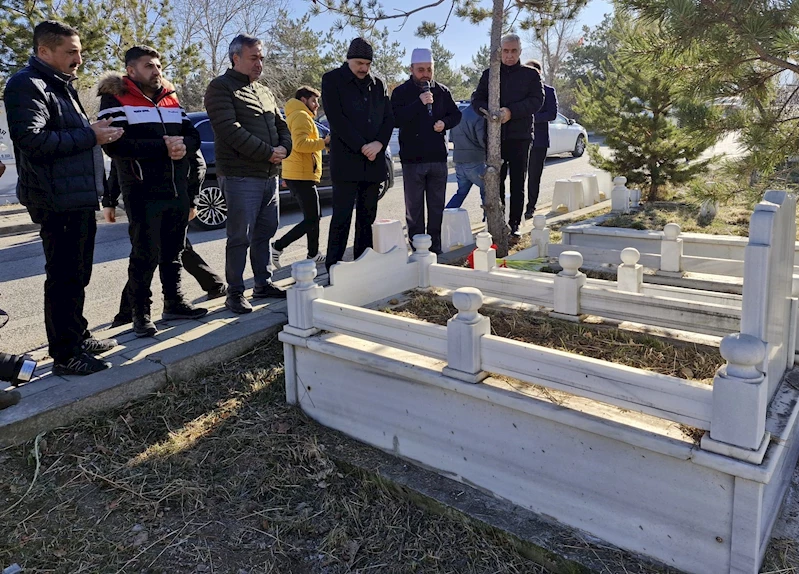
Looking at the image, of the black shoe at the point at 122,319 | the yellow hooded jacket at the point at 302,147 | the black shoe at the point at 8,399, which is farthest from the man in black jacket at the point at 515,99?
the black shoe at the point at 8,399

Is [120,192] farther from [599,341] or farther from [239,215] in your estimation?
[599,341]

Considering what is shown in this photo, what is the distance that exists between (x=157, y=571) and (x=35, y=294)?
4.23 metres

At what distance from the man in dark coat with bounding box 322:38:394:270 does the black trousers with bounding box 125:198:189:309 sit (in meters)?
1.12

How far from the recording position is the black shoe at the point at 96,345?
11.8ft

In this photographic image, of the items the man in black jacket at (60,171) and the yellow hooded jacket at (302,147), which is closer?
the man in black jacket at (60,171)

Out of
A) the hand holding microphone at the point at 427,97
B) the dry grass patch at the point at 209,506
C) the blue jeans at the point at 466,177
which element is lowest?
the dry grass patch at the point at 209,506

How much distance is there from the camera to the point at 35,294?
19.1ft

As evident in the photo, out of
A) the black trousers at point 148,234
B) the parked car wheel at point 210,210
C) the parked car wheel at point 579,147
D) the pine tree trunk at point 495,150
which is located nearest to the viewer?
the black trousers at point 148,234

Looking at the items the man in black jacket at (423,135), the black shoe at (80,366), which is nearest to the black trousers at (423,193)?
the man in black jacket at (423,135)

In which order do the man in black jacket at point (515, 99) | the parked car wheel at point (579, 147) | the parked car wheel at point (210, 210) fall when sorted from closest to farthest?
1. the man in black jacket at point (515, 99)
2. the parked car wheel at point (210, 210)
3. the parked car wheel at point (579, 147)

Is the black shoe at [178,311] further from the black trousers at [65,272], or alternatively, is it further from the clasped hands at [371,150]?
the clasped hands at [371,150]

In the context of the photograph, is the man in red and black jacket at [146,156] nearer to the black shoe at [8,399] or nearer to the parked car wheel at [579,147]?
the black shoe at [8,399]

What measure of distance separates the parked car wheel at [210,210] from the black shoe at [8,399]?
5.65 metres

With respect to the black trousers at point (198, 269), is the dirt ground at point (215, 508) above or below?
below
